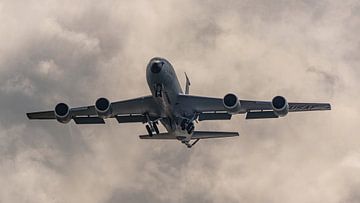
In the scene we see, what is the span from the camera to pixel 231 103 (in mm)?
59094

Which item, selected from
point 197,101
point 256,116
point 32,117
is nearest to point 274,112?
point 256,116

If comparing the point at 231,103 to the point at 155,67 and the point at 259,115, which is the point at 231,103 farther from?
the point at 155,67

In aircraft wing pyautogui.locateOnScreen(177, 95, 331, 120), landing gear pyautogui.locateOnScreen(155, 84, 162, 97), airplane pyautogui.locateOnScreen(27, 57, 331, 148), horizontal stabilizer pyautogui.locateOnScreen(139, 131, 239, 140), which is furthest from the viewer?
horizontal stabilizer pyautogui.locateOnScreen(139, 131, 239, 140)

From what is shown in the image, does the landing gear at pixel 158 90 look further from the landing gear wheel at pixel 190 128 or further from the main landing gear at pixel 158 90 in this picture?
the landing gear wheel at pixel 190 128

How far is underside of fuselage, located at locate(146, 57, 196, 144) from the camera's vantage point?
55.2 m

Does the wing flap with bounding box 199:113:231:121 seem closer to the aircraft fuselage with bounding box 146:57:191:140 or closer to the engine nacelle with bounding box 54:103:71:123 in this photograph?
the aircraft fuselage with bounding box 146:57:191:140

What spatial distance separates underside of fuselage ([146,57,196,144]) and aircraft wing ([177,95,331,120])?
34.3 inches

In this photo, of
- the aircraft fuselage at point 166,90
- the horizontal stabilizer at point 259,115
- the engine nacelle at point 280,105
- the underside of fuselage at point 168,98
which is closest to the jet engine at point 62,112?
the underside of fuselage at point 168,98

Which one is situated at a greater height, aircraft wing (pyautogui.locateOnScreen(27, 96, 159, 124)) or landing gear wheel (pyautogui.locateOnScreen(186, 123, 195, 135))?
aircraft wing (pyautogui.locateOnScreen(27, 96, 159, 124))

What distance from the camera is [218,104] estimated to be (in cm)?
6184

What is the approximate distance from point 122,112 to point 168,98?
24.4 feet

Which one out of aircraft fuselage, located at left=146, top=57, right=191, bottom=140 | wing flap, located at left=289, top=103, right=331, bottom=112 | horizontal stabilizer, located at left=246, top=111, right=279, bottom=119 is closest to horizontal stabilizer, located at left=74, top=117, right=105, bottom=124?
aircraft fuselage, located at left=146, top=57, right=191, bottom=140

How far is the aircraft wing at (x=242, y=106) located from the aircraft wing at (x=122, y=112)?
3.24 m

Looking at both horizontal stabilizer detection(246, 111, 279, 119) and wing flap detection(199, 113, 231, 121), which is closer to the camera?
horizontal stabilizer detection(246, 111, 279, 119)
